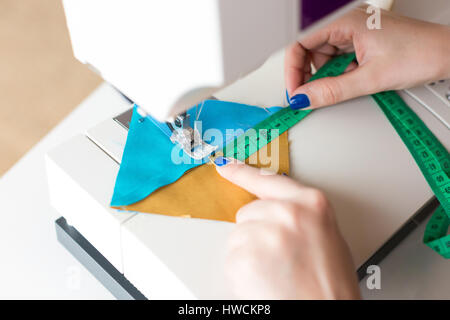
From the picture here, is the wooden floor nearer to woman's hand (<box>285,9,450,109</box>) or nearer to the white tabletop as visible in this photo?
the white tabletop

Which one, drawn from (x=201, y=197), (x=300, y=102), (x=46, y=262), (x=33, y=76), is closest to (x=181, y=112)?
(x=201, y=197)

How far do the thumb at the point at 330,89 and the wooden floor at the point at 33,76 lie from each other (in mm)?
1802

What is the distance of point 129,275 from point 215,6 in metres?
0.61

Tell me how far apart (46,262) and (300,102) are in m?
0.67

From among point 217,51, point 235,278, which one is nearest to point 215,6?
point 217,51

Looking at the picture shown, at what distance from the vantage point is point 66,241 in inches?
49.7

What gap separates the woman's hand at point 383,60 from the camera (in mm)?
1273

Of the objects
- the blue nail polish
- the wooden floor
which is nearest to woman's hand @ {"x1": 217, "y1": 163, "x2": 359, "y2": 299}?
the blue nail polish

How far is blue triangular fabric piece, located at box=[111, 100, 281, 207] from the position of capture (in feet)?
3.60

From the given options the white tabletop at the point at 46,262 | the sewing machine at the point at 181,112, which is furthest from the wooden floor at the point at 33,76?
the sewing machine at the point at 181,112

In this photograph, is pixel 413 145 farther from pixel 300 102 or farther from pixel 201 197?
pixel 201 197

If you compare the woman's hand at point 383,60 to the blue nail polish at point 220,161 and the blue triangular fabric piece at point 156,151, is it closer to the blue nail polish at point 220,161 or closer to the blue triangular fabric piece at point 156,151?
the blue triangular fabric piece at point 156,151

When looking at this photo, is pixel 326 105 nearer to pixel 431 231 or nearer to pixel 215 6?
pixel 431 231

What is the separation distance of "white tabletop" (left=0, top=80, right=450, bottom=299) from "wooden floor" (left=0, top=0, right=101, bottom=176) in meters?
1.35
